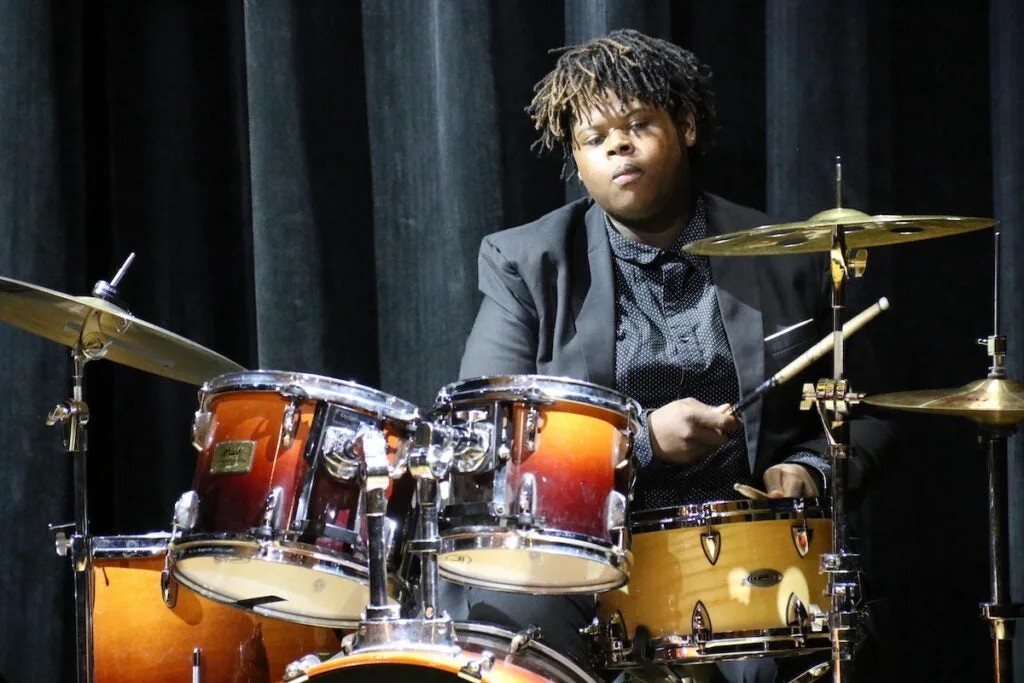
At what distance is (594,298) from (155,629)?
3.39 feet

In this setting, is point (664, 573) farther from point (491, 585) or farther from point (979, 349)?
point (979, 349)

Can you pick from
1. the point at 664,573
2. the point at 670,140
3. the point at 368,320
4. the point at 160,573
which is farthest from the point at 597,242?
the point at 160,573

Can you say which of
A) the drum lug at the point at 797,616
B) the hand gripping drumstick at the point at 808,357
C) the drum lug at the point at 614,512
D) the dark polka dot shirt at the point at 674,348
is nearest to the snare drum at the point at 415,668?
the drum lug at the point at 614,512

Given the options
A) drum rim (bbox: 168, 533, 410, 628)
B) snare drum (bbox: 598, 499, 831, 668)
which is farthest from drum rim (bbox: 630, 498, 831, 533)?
drum rim (bbox: 168, 533, 410, 628)

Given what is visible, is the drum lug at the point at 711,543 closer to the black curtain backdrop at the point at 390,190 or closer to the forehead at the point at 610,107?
the black curtain backdrop at the point at 390,190

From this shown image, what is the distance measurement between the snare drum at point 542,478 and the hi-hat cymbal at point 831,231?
1.12 ft

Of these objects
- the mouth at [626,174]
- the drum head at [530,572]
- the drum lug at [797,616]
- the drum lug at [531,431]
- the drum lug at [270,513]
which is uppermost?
the mouth at [626,174]

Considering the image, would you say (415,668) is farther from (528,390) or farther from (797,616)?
(797,616)

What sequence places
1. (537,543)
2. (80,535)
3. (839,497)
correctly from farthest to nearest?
1. (80,535)
2. (839,497)
3. (537,543)

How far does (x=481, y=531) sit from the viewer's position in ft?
6.69

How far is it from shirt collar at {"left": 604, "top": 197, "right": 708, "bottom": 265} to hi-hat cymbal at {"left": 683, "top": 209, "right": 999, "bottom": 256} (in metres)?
0.39

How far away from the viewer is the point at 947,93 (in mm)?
2807

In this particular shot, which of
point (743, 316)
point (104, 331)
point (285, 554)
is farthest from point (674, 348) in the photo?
point (104, 331)

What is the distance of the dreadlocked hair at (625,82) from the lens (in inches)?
103
